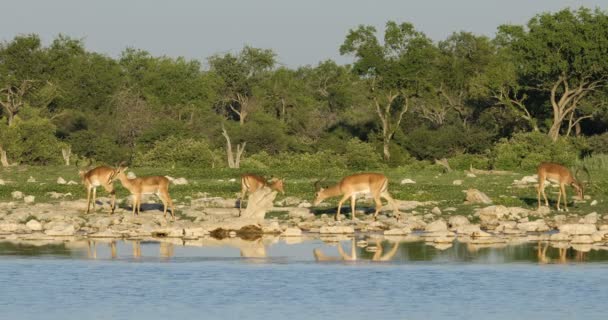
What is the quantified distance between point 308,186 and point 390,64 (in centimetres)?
3318

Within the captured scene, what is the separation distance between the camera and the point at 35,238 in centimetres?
2489

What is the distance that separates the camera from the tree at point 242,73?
7712 cm

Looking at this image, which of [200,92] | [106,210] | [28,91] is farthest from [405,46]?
[106,210]

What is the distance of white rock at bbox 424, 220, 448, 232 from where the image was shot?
2543 centimetres

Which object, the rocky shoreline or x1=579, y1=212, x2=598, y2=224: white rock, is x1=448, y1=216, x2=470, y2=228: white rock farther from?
x1=579, y1=212, x2=598, y2=224: white rock

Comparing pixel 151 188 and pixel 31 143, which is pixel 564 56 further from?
pixel 151 188

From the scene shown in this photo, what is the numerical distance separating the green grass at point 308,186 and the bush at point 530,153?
3.54m

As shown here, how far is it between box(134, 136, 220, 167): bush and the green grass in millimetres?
7814

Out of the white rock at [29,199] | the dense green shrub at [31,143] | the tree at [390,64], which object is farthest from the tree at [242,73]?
the white rock at [29,199]

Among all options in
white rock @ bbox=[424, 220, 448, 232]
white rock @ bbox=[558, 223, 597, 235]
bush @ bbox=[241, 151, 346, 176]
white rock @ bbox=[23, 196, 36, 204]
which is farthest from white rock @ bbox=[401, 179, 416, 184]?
bush @ bbox=[241, 151, 346, 176]

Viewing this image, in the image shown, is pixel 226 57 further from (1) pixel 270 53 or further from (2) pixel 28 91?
(2) pixel 28 91

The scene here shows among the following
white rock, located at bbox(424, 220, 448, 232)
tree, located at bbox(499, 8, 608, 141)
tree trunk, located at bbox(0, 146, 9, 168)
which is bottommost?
white rock, located at bbox(424, 220, 448, 232)

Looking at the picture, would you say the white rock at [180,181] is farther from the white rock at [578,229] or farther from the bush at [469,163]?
the bush at [469,163]

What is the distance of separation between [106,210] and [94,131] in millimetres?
34027
